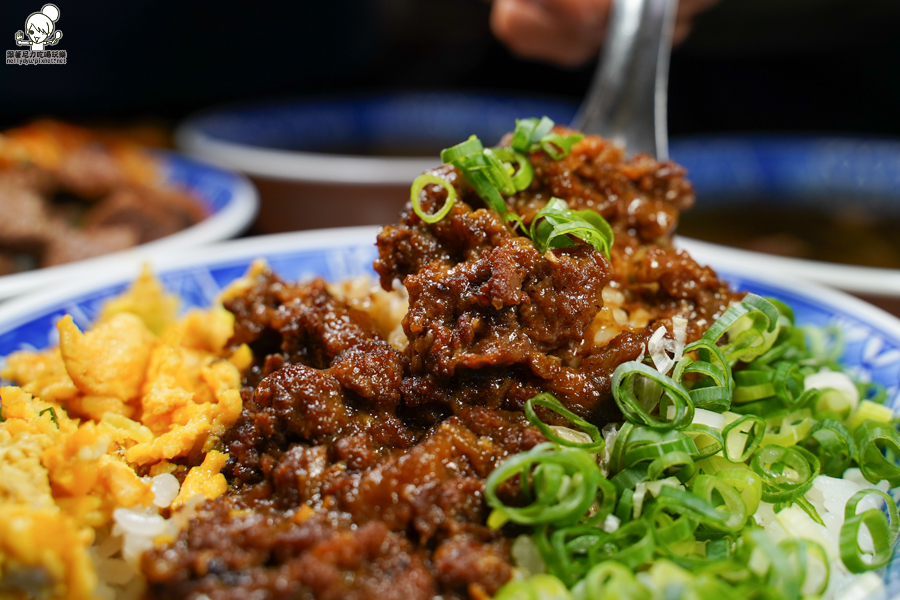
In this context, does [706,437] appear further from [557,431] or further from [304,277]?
[304,277]

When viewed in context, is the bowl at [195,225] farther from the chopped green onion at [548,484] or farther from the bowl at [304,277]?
the chopped green onion at [548,484]

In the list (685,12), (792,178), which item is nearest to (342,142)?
(685,12)

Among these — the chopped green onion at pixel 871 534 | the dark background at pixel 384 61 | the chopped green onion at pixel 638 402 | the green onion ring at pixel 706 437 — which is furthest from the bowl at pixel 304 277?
the dark background at pixel 384 61

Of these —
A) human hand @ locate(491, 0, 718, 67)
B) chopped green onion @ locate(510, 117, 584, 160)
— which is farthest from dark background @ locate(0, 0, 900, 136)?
A: chopped green onion @ locate(510, 117, 584, 160)

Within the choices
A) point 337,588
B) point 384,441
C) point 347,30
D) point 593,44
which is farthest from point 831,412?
point 347,30

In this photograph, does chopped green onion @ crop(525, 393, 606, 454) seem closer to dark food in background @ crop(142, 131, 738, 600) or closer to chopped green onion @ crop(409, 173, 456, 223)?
dark food in background @ crop(142, 131, 738, 600)

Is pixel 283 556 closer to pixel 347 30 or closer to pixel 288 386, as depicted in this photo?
pixel 288 386
